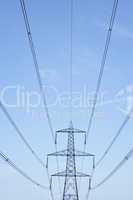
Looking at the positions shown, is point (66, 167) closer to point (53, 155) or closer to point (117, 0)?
point (53, 155)

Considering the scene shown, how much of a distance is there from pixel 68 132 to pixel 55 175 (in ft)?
19.4

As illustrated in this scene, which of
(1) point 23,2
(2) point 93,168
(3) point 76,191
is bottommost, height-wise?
(1) point 23,2

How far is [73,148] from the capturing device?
63.8m

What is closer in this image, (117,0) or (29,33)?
(117,0)

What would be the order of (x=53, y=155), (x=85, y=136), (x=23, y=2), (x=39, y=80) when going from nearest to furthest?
(x=23, y=2) → (x=39, y=80) → (x=53, y=155) → (x=85, y=136)

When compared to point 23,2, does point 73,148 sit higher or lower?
higher

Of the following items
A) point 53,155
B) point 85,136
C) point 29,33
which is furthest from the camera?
point 85,136

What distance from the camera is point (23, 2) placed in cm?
2312

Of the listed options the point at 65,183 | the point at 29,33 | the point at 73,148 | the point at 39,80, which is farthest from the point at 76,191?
the point at 29,33

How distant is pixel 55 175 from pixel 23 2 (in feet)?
138

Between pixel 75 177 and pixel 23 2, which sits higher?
pixel 75 177

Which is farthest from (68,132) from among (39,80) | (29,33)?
(29,33)

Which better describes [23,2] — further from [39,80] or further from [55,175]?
[55,175]

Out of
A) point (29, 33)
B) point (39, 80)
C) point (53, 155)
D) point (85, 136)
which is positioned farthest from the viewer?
point (85, 136)
